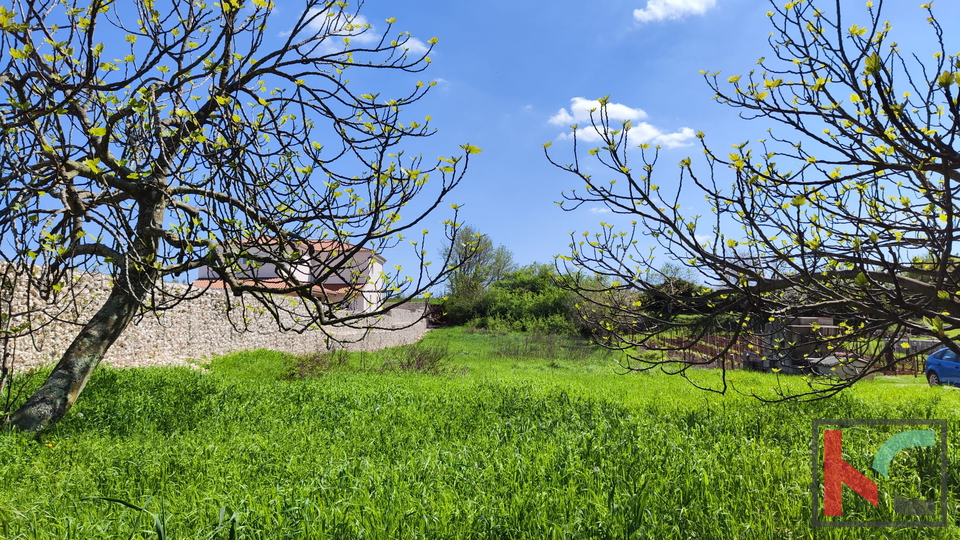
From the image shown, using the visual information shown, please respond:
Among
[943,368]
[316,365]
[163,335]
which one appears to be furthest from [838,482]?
[163,335]

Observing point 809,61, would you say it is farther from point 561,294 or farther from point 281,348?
point 561,294

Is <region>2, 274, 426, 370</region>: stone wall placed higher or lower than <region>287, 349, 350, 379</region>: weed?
higher

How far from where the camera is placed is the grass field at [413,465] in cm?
323

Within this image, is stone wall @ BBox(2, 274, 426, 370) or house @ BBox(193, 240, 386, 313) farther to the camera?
stone wall @ BBox(2, 274, 426, 370)

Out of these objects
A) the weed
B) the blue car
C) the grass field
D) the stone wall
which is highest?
the stone wall

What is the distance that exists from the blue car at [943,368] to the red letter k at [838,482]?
11.3 metres

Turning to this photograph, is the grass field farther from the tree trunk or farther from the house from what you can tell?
the house

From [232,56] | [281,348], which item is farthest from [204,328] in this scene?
[232,56]

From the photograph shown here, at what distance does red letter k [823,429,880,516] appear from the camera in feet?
11.6

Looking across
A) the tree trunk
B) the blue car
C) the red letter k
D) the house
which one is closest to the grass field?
the red letter k

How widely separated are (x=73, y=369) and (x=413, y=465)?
402 centimetres

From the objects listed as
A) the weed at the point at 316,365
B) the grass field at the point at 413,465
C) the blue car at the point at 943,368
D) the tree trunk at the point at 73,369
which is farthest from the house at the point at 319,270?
the blue car at the point at 943,368

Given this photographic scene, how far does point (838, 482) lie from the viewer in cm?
386

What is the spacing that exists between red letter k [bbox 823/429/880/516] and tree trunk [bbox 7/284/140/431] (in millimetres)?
6491
